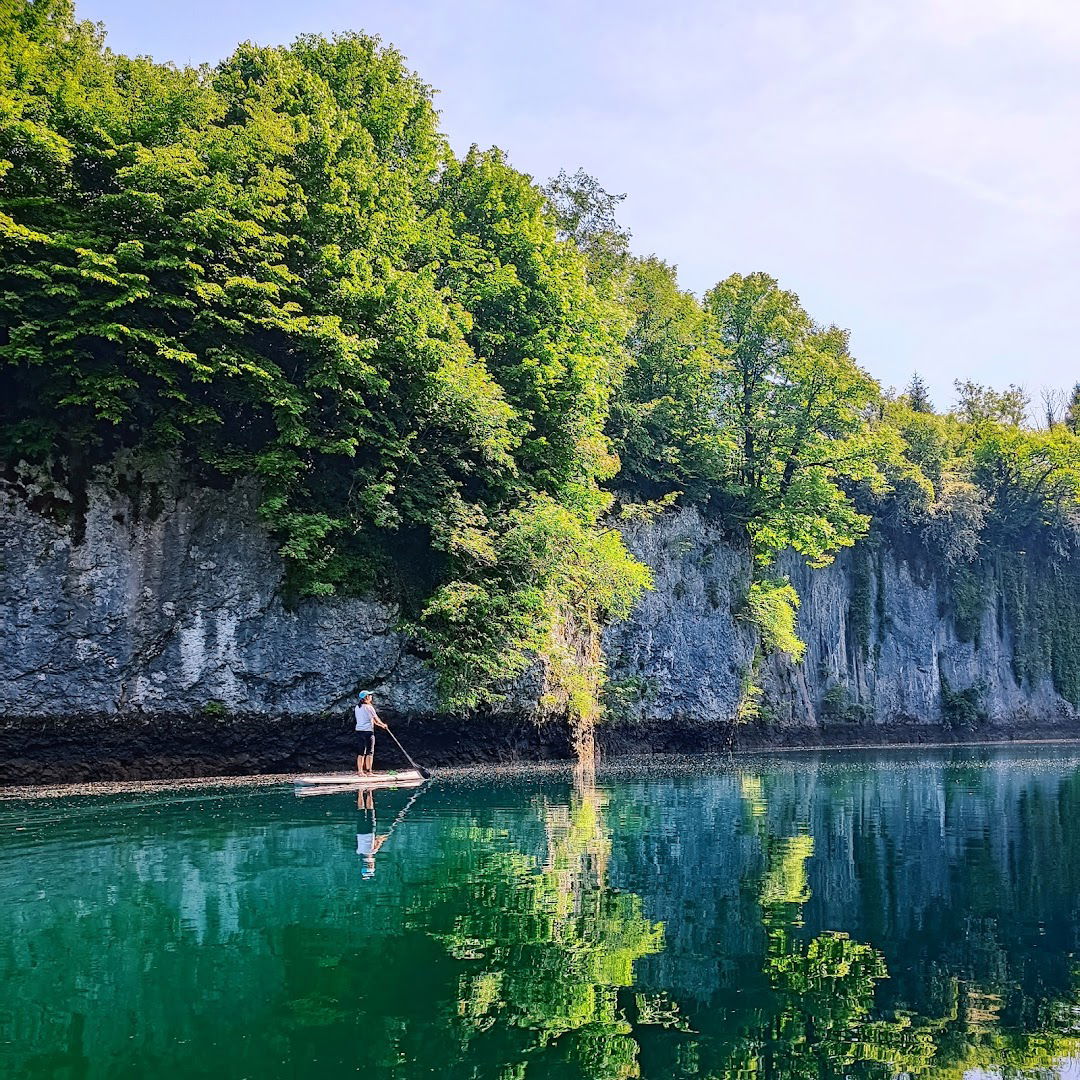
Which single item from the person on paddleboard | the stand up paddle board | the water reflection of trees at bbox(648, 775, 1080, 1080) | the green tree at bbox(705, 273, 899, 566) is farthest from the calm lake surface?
the green tree at bbox(705, 273, 899, 566)

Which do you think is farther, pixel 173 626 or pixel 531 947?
pixel 173 626

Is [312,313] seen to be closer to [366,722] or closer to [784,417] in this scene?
[366,722]

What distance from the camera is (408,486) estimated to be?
24.4 metres

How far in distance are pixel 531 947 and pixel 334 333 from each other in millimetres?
16287

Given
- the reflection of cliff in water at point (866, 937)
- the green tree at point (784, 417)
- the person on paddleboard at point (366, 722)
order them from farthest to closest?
1. the green tree at point (784, 417)
2. the person on paddleboard at point (366, 722)
3. the reflection of cliff in water at point (866, 937)

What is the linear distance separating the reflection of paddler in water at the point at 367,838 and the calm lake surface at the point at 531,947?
0.09 m

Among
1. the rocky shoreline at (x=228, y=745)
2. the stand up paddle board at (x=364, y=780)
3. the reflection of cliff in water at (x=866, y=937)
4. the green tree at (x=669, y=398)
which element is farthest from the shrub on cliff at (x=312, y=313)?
the reflection of cliff in water at (x=866, y=937)

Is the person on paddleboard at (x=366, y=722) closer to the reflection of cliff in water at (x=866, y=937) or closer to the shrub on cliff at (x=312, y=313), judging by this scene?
the shrub on cliff at (x=312, y=313)

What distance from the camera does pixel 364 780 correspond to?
1980 cm

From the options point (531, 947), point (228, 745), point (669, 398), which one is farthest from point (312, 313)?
point (669, 398)

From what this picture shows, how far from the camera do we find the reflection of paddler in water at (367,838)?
1110 cm

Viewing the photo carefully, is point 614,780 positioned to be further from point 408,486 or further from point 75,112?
point 75,112

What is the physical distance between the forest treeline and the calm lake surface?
9063mm

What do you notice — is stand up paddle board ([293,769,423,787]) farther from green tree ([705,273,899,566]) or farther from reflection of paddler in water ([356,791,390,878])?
green tree ([705,273,899,566])
